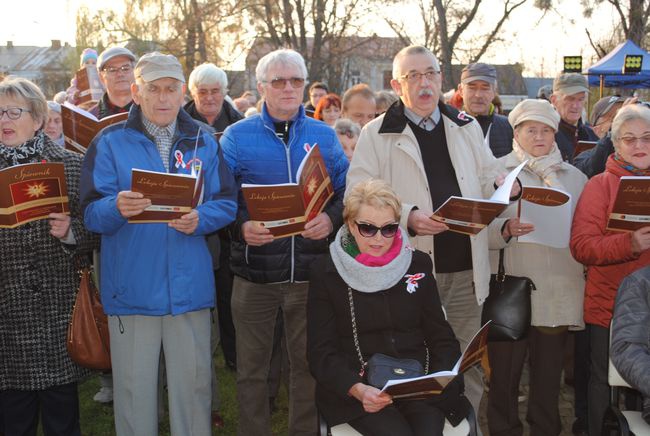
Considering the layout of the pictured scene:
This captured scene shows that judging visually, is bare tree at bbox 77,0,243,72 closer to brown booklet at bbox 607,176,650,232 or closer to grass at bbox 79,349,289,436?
grass at bbox 79,349,289,436

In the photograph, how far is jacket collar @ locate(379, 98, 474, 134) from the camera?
13.0 ft

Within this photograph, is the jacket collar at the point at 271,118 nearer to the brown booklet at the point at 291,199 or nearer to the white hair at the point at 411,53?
the brown booklet at the point at 291,199

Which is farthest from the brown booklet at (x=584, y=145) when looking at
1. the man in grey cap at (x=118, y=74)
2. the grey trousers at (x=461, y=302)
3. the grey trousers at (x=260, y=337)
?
the man in grey cap at (x=118, y=74)

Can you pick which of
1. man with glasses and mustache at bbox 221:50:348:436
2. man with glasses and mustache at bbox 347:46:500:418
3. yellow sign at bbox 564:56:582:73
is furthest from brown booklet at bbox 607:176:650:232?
yellow sign at bbox 564:56:582:73

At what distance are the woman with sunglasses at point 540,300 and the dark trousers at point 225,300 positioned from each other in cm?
243

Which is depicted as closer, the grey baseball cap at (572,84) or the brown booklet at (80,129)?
the brown booklet at (80,129)

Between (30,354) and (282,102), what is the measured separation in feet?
6.86

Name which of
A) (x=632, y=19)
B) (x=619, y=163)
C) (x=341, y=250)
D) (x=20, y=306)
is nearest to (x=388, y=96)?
(x=619, y=163)

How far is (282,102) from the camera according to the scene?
392 cm

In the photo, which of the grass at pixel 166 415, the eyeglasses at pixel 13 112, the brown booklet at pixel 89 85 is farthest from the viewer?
the brown booklet at pixel 89 85

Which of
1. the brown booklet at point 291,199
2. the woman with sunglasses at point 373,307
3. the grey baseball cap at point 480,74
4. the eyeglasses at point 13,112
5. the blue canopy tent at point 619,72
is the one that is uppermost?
the blue canopy tent at point 619,72

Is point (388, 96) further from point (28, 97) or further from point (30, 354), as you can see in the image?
point (30, 354)

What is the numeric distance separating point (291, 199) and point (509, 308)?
5.54 ft

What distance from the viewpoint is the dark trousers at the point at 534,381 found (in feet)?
14.0
